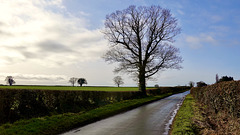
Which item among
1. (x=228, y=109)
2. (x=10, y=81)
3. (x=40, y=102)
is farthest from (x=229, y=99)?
(x=10, y=81)

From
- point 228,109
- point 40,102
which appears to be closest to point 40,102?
point 40,102

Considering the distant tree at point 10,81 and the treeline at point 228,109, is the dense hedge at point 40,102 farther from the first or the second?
the distant tree at point 10,81

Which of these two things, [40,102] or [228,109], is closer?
[228,109]

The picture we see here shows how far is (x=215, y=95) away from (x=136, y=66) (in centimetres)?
2041

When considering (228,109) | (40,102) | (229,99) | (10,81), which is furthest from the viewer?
(10,81)

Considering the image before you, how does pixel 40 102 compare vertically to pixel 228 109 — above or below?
above

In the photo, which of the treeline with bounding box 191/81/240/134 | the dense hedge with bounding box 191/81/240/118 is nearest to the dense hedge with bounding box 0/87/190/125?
the treeline with bounding box 191/81/240/134

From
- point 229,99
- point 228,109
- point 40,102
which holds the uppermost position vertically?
point 229,99

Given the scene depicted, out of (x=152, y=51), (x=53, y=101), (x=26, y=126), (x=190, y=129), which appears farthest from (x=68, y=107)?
(x=152, y=51)

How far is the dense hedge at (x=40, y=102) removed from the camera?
35.4 feet

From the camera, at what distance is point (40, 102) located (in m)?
13.0

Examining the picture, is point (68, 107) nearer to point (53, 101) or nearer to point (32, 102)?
point (53, 101)

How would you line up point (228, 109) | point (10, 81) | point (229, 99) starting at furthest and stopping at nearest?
1. point (10, 81)
2. point (228, 109)
3. point (229, 99)

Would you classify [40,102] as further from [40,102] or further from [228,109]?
[228,109]
